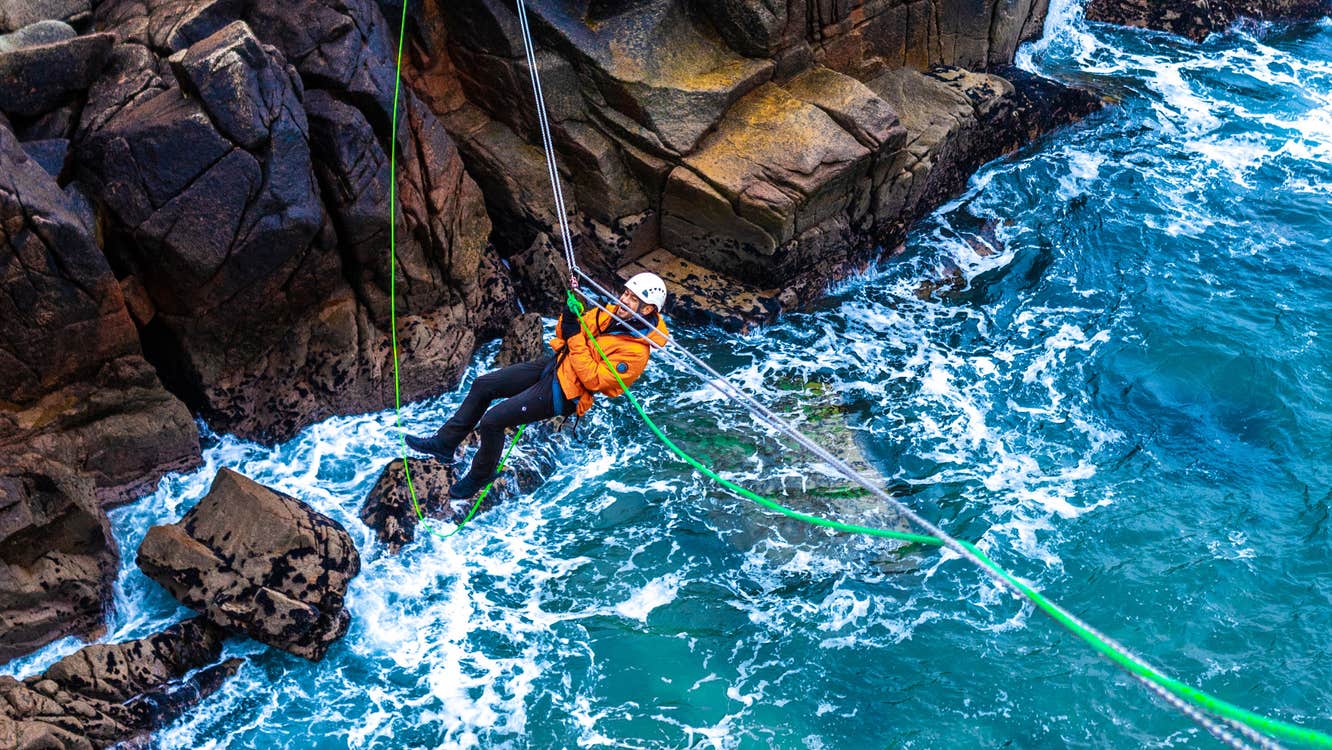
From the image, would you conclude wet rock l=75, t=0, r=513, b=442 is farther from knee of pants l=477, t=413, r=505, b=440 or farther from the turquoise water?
knee of pants l=477, t=413, r=505, b=440

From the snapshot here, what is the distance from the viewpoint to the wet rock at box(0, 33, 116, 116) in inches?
383

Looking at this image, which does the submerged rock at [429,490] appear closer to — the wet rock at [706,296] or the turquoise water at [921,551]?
the turquoise water at [921,551]

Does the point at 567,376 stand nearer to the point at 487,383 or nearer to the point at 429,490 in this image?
the point at 487,383

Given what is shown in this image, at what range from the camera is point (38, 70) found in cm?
981

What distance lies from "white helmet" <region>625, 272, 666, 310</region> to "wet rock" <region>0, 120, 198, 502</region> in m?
4.79

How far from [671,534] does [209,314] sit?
507cm

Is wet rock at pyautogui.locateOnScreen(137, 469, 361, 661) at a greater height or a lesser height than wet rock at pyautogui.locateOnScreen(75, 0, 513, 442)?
lesser

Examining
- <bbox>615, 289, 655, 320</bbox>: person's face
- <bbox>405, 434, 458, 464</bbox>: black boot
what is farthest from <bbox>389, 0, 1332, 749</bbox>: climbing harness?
<bbox>405, 434, 458, 464</bbox>: black boot

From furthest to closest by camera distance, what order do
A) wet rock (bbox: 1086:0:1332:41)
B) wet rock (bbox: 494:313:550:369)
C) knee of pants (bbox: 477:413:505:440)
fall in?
wet rock (bbox: 1086:0:1332:41) → wet rock (bbox: 494:313:550:369) → knee of pants (bbox: 477:413:505:440)

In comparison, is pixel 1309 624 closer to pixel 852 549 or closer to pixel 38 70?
pixel 852 549

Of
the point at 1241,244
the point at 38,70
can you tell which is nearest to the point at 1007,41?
the point at 1241,244

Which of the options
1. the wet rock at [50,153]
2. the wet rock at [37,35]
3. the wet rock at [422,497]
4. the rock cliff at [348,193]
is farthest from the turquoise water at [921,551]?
the wet rock at [37,35]

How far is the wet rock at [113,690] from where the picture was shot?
8.50 meters

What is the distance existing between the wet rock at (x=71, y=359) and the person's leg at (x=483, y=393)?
2884 millimetres
